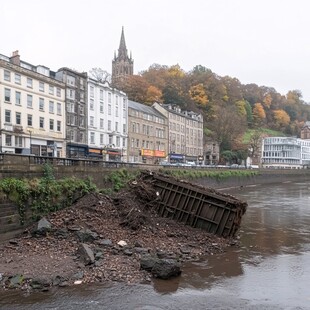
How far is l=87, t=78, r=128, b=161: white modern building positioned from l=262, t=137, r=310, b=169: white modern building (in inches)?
3305

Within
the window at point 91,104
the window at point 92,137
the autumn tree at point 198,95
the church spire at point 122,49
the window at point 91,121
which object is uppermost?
the church spire at point 122,49

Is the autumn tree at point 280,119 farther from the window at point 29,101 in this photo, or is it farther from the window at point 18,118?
the window at point 18,118

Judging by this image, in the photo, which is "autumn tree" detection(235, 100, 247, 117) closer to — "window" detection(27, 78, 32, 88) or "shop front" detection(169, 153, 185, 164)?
"shop front" detection(169, 153, 185, 164)

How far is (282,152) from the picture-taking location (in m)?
137

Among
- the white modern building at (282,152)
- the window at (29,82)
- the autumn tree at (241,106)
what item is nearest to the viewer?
the window at (29,82)

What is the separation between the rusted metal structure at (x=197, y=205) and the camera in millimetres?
19047

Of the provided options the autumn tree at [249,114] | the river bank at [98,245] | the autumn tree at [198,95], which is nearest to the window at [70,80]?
the river bank at [98,245]

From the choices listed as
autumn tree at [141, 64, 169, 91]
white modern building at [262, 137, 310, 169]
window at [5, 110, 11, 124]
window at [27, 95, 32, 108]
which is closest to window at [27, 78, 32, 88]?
window at [27, 95, 32, 108]

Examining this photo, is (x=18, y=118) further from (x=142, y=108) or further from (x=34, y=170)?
(x=142, y=108)

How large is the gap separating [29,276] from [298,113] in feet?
650

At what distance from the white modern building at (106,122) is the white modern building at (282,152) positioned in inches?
3305

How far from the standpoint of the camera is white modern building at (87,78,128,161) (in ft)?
192

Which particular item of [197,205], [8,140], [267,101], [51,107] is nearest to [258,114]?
[267,101]

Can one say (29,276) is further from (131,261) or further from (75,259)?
(131,261)
